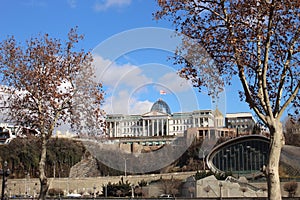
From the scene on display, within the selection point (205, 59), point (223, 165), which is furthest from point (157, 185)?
point (205, 59)

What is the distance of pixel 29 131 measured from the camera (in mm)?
17453

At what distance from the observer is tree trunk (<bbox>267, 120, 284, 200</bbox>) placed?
9766mm

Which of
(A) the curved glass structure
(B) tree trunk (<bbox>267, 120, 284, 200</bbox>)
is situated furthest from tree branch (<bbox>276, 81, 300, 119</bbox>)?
(A) the curved glass structure

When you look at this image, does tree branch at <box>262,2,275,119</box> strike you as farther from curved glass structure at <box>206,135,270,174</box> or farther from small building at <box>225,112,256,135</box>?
small building at <box>225,112,256,135</box>

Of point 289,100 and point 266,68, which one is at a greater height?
point 266,68

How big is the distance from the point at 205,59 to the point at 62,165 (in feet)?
223

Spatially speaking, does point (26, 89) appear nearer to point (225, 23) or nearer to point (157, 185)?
point (225, 23)

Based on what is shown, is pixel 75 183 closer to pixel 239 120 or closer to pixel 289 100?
pixel 289 100

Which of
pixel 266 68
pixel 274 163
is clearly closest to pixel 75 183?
pixel 266 68

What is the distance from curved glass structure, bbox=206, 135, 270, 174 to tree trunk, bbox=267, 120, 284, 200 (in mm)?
47971

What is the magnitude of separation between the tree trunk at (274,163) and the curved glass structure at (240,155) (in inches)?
1889

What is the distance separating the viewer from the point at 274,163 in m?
9.89

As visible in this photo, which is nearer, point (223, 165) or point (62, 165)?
point (223, 165)

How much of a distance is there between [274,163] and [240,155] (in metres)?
50.7
